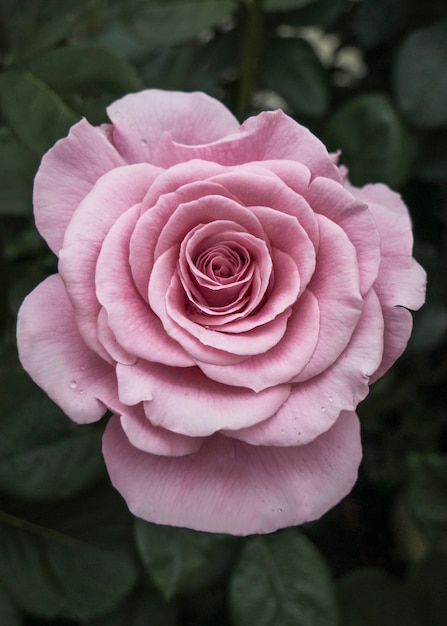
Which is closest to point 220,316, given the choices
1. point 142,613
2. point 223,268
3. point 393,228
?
point 223,268

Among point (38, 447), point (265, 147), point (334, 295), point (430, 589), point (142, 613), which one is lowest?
point (430, 589)

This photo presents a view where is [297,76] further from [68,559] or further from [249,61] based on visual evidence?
[68,559]

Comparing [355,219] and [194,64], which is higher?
[194,64]

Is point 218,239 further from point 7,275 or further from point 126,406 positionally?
point 7,275

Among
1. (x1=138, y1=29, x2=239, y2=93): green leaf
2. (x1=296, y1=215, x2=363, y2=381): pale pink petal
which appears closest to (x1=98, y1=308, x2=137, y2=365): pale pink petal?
(x1=296, y1=215, x2=363, y2=381): pale pink petal

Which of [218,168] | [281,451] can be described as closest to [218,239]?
[218,168]

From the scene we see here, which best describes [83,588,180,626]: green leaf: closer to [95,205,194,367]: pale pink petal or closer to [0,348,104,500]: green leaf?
[0,348,104,500]: green leaf

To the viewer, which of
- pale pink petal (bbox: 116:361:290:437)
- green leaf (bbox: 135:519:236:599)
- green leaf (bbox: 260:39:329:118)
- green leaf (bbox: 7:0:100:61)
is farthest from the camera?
green leaf (bbox: 260:39:329:118)
